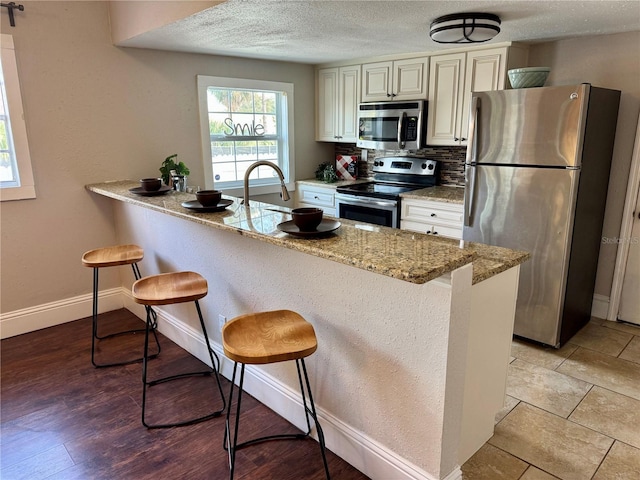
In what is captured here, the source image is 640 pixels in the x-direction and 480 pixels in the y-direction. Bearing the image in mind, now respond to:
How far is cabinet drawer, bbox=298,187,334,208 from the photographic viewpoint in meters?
4.43

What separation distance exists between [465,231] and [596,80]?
1439mm

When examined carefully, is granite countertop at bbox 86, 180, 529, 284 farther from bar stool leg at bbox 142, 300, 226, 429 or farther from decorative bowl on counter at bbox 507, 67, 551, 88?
decorative bowl on counter at bbox 507, 67, 551, 88

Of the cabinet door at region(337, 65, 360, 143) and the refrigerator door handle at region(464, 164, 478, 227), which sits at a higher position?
the cabinet door at region(337, 65, 360, 143)

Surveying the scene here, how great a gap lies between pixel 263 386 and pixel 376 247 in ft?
3.88

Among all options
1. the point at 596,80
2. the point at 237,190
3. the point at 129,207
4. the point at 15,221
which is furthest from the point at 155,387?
the point at 596,80

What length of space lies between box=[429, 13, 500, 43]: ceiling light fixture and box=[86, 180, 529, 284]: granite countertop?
4.63 ft

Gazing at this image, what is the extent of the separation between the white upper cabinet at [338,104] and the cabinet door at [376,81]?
0.32ft

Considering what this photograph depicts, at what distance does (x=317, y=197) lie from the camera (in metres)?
4.57

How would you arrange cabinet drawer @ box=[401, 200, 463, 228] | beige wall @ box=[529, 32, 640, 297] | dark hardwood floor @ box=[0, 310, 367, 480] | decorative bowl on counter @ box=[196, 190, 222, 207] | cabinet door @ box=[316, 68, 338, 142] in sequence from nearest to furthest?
dark hardwood floor @ box=[0, 310, 367, 480] < decorative bowl on counter @ box=[196, 190, 222, 207] < beige wall @ box=[529, 32, 640, 297] < cabinet drawer @ box=[401, 200, 463, 228] < cabinet door @ box=[316, 68, 338, 142]

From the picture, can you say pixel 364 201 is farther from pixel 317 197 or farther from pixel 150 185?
pixel 150 185

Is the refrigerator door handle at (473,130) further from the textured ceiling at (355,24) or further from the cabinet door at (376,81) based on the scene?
the cabinet door at (376,81)

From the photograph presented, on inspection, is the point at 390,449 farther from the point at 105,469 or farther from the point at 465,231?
the point at 465,231

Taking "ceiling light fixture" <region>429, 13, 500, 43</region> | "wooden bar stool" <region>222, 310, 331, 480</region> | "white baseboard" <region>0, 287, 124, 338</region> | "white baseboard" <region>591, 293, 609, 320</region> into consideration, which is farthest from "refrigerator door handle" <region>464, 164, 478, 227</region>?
"white baseboard" <region>0, 287, 124, 338</region>

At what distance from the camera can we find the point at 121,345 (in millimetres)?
3027
